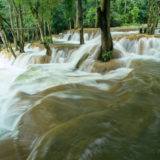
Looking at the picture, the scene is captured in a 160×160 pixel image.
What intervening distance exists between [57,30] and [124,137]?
2660 centimetres

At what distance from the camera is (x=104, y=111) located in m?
2.62

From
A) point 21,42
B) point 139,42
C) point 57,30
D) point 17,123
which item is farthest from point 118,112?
point 57,30

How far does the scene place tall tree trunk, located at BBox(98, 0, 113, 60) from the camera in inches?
240

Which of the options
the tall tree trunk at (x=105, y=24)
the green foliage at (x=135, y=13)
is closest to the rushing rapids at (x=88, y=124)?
the tall tree trunk at (x=105, y=24)

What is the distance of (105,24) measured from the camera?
640cm

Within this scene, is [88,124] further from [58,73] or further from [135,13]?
[135,13]

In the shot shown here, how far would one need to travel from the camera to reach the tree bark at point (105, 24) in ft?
20.0

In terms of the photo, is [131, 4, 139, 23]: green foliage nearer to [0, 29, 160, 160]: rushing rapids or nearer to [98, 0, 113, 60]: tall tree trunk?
[98, 0, 113, 60]: tall tree trunk

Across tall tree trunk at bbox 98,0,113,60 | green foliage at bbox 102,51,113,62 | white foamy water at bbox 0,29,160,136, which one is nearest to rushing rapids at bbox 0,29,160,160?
white foamy water at bbox 0,29,160,136

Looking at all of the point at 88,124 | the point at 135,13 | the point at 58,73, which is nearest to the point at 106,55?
the point at 58,73

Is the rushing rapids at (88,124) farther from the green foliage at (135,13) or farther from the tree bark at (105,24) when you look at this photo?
the green foliage at (135,13)

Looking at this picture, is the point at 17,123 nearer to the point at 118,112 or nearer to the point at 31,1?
the point at 118,112

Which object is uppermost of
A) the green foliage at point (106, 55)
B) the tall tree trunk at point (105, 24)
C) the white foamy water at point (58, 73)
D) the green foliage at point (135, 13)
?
the green foliage at point (135, 13)

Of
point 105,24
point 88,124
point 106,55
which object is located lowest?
point 88,124
